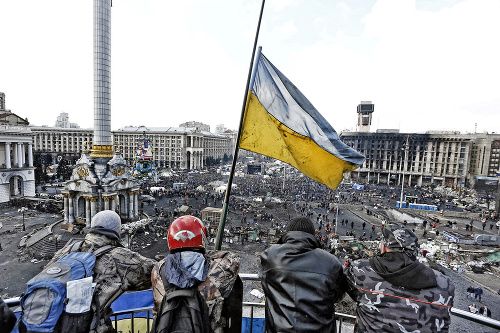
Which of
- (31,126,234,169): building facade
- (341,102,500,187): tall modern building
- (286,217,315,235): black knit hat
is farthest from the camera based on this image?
(31,126,234,169): building facade

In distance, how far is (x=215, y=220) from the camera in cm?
2398

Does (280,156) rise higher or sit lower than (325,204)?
higher

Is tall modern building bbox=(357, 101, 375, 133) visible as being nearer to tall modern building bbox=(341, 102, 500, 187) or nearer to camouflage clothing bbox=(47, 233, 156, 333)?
tall modern building bbox=(341, 102, 500, 187)

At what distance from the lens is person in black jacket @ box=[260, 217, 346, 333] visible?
214cm

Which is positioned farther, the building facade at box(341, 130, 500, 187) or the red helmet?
the building facade at box(341, 130, 500, 187)

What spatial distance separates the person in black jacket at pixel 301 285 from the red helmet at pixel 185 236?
0.59m

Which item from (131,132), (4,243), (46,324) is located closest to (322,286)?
(46,324)

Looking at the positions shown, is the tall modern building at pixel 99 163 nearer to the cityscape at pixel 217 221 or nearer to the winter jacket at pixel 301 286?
the cityscape at pixel 217 221

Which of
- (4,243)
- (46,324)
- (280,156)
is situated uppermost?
(280,156)

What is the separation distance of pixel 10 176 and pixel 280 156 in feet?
Answer: 139

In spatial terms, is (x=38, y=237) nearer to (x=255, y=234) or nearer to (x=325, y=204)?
(x=255, y=234)

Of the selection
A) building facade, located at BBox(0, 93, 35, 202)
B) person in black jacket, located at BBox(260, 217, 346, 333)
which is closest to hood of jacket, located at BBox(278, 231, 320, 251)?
person in black jacket, located at BBox(260, 217, 346, 333)

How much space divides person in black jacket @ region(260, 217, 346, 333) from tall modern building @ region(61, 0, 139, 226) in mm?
20393

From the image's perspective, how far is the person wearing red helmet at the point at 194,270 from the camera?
2039 millimetres
